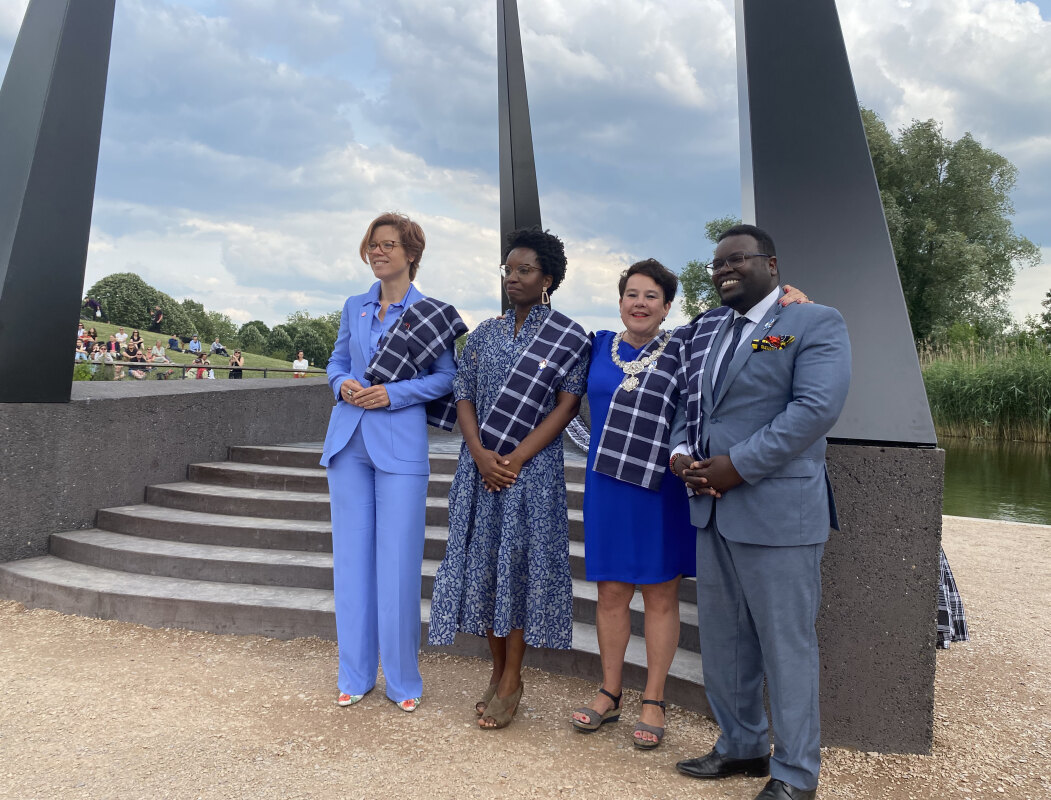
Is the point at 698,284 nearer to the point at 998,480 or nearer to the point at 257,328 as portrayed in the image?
the point at 998,480

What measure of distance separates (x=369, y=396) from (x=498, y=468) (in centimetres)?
73

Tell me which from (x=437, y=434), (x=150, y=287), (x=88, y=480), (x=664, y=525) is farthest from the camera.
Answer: (x=150, y=287)

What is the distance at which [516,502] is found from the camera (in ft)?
10.6

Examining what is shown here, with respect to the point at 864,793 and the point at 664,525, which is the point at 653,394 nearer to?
the point at 664,525

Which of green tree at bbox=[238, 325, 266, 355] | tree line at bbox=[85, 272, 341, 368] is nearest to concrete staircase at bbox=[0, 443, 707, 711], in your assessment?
tree line at bbox=[85, 272, 341, 368]

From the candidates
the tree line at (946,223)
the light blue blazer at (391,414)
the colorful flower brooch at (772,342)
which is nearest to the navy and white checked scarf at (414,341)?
the light blue blazer at (391,414)

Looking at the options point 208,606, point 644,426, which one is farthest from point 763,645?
point 208,606

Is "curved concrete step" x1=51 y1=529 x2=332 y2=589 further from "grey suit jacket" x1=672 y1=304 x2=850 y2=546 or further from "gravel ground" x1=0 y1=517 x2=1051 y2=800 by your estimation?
"grey suit jacket" x1=672 y1=304 x2=850 y2=546

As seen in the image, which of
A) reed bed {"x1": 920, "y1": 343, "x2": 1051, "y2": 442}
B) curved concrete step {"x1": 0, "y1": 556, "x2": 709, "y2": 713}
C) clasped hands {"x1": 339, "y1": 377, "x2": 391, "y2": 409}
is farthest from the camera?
reed bed {"x1": 920, "y1": 343, "x2": 1051, "y2": 442}

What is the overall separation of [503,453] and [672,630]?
39.8 inches

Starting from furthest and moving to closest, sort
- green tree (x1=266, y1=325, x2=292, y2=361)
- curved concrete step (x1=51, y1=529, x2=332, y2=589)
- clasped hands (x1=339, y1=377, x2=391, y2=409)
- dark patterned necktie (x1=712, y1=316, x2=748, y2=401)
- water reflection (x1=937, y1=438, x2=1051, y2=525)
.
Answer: green tree (x1=266, y1=325, x2=292, y2=361)
water reflection (x1=937, y1=438, x2=1051, y2=525)
curved concrete step (x1=51, y1=529, x2=332, y2=589)
clasped hands (x1=339, y1=377, x2=391, y2=409)
dark patterned necktie (x1=712, y1=316, x2=748, y2=401)

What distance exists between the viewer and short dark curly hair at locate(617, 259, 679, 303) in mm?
3189

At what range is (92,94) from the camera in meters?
6.01

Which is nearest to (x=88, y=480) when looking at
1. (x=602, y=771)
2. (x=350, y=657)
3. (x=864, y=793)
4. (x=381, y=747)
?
(x=350, y=657)
